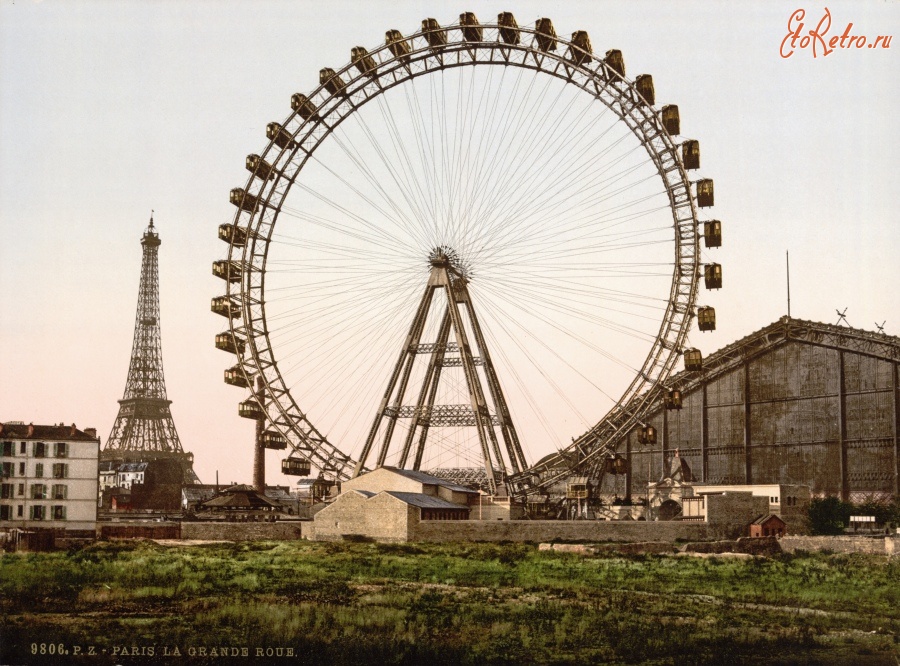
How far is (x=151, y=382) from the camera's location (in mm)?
156250

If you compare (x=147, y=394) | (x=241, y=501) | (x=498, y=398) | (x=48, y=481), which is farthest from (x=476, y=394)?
(x=147, y=394)

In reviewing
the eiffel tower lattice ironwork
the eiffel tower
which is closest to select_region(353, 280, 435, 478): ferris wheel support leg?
the eiffel tower lattice ironwork

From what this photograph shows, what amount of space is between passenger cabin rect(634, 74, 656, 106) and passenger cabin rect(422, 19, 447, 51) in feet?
36.8

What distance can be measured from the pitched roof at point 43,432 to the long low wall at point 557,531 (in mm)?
25158

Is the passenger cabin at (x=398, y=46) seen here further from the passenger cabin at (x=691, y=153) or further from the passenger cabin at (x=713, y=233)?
Result: the passenger cabin at (x=713, y=233)

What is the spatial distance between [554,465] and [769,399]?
80.6ft

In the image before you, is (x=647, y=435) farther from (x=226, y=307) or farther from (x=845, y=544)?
(x=226, y=307)

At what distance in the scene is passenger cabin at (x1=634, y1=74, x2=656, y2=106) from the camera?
60.2 metres

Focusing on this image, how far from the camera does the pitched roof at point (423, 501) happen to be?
5831cm

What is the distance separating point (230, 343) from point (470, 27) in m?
24.0

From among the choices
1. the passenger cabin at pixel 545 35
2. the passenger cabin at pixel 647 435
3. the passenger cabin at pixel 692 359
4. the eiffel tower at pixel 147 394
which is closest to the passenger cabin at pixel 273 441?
the passenger cabin at pixel 647 435

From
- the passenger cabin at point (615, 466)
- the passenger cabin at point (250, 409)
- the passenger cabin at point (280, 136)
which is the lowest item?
the passenger cabin at point (615, 466)

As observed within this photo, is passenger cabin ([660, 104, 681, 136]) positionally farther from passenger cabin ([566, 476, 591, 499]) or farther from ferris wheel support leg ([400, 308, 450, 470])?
passenger cabin ([566, 476, 591, 499])

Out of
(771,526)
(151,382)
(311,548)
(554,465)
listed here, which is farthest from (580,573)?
(151,382)
